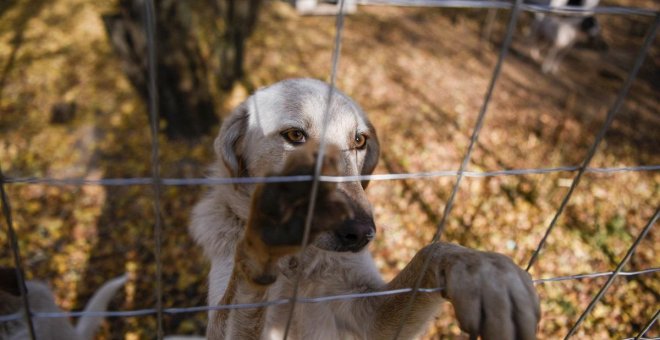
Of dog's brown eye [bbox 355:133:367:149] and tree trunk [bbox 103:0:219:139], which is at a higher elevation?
dog's brown eye [bbox 355:133:367:149]

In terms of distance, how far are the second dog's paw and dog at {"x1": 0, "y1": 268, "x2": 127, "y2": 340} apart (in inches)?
58.8

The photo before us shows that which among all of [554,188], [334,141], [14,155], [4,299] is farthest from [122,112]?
[554,188]

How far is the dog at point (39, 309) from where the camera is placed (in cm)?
190

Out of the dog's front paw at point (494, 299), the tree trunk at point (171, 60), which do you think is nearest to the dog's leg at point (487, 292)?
the dog's front paw at point (494, 299)

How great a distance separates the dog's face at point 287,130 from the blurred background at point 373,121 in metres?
0.80

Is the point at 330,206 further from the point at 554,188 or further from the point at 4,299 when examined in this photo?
the point at 554,188

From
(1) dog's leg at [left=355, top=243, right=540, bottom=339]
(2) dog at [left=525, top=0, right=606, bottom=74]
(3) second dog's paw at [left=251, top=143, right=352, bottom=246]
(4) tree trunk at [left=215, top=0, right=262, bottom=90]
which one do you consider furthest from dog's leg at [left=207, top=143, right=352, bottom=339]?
(2) dog at [left=525, top=0, right=606, bottom=74]

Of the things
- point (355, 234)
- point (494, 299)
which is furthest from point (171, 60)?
point (494, 299)

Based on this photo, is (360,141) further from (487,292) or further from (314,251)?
(487,292)

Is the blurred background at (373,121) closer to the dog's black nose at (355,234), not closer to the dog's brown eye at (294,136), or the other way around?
the dog's brown eye at (294,136)

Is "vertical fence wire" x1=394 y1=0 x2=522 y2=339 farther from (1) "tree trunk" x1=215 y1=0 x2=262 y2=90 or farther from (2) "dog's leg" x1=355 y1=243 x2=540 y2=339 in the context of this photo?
(1) "tree trunk" x1=215 y1=0 x2=262 y2=90

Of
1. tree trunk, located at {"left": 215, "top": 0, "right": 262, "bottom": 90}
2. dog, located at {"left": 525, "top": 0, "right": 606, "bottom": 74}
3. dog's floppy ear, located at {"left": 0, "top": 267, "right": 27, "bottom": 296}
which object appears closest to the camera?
dog's floppy ear, located at {"left": 0, "top": 267, "right": 27, "bottom": 296}

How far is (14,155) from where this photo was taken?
225 inches

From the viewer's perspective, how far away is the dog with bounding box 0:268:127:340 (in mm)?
1898
